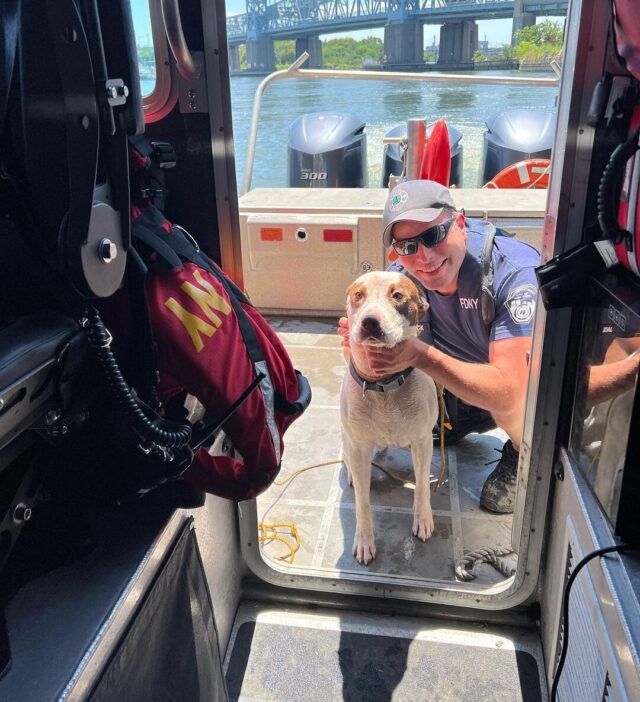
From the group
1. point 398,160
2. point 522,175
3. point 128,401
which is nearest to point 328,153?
point 398,160

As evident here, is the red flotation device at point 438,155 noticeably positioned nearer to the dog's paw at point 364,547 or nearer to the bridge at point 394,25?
the dog's paw at point 364,547

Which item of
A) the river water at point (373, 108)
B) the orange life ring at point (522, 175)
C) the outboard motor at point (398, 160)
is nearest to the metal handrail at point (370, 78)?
the orange life ring at point (522, 175)

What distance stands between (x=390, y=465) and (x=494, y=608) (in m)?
0.96

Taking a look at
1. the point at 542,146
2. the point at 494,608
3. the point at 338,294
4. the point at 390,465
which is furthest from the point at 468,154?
the point at 494,608

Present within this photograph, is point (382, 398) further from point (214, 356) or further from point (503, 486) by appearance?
point (214, 356)

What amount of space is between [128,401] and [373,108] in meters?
15.7

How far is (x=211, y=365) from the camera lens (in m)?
1.13

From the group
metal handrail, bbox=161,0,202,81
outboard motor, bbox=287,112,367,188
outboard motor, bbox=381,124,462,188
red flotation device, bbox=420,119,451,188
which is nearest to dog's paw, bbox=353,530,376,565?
metal handrail, bbox=161,0,202,81

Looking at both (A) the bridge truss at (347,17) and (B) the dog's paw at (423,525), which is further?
(A) the bridge truss at (347,17)

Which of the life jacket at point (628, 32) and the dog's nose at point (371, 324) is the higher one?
the life jacket at point (628, 32)

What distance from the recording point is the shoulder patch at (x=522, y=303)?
2148 mm

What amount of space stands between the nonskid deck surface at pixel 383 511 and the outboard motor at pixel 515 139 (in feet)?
14.7

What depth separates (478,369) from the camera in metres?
2.12

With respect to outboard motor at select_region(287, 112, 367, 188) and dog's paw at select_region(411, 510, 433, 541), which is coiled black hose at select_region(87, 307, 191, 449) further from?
outboard motor at select_region(287, 112, 367, 188)
